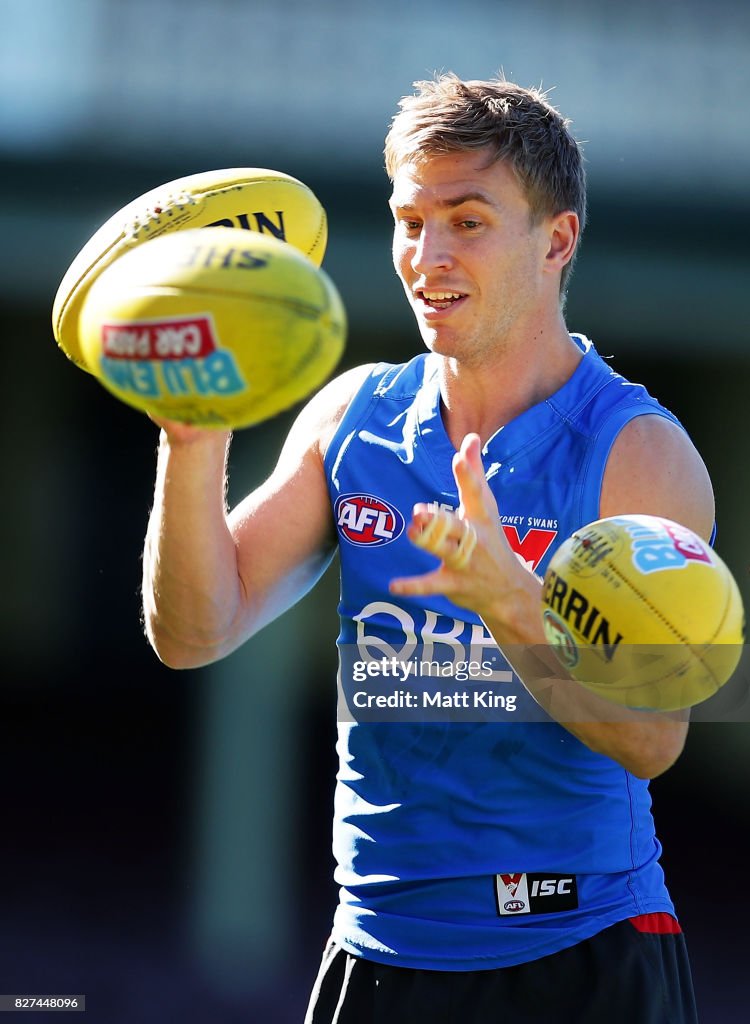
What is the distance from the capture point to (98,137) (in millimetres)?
5789

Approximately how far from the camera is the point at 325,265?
230 inches

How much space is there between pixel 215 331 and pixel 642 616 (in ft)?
2.43

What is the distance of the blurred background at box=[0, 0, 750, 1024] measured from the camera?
571cm

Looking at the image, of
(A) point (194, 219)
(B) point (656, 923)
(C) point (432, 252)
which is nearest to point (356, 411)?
A: (C) point (432, 252)

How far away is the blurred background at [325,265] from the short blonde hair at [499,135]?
3.07 meters

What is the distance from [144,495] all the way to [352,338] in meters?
2.46

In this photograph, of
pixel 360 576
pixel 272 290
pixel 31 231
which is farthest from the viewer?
pixel 31 231

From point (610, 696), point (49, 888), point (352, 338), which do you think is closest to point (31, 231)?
point (352, 338)

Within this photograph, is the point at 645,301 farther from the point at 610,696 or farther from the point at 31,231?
the point at 610,696

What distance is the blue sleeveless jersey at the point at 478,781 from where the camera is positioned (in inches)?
90.9

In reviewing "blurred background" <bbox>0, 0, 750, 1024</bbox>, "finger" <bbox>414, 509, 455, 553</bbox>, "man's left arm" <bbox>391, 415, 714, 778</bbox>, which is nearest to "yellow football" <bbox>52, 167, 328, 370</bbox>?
"man's left arm" <bbox>391, 415, 714, 778</bbox>

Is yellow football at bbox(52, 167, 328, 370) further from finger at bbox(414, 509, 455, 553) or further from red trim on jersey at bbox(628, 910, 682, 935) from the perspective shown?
red trim on jersey at bbox(628, 910, 682, 935)

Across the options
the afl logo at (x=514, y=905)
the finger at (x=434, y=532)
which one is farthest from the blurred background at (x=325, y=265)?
the finger at (x=434, y=532)

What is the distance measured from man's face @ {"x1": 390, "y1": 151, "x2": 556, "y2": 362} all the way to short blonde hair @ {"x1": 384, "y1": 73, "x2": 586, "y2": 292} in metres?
0.03
